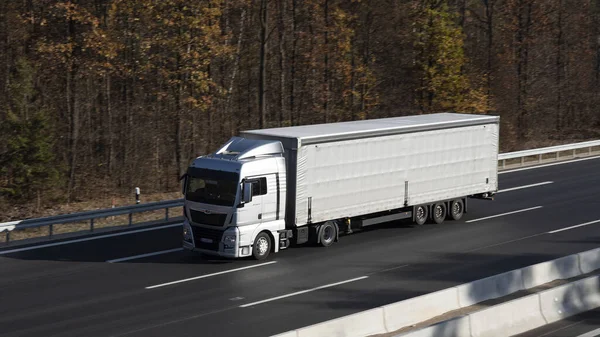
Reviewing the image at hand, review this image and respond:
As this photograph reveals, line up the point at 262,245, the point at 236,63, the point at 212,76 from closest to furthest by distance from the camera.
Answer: the point at 262,245
the point at 236,63
the point at 212,76

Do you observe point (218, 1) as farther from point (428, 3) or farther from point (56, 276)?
point (56, 276)

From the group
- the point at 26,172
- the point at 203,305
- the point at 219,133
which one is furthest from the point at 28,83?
the point at 203,305

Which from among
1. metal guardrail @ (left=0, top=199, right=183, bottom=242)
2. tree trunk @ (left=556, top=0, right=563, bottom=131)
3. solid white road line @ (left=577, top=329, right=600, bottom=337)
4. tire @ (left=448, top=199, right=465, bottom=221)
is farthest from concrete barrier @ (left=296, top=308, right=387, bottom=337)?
tree trunk @ (left=556, top=0, right=563, bottom=131)

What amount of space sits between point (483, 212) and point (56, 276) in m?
13.8

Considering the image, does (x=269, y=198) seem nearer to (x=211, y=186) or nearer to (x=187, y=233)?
(x=211, y=186)

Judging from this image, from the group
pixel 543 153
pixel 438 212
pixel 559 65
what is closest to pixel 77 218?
pixel 438 212

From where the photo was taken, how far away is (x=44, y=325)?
15.6 metres

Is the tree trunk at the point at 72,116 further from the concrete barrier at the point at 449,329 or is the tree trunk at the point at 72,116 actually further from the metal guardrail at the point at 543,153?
the concrete barrier at the point at 449,329

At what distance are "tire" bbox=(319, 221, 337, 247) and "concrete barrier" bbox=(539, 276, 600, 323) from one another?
7277mm

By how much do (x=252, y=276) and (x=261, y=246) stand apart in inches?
63.5

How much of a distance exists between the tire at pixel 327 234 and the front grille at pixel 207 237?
9.60 feet

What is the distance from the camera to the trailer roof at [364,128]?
21875 millimetres

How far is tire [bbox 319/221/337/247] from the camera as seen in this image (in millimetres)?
22266

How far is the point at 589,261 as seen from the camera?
19.2 meters
